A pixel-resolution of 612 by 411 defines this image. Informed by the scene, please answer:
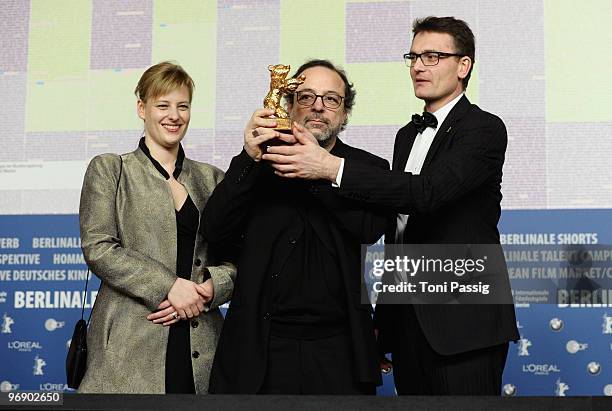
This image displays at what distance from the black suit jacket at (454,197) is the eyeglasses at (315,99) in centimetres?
27

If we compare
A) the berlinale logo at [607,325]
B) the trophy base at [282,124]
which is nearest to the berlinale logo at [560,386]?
the berlinale logo at [607,325]

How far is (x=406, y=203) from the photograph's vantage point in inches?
91.0

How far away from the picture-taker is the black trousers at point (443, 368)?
2.30m

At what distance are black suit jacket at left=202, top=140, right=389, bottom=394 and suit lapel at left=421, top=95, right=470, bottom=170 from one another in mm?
169

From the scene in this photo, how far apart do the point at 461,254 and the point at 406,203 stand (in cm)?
21

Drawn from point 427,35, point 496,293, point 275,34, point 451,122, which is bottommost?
point 496,293

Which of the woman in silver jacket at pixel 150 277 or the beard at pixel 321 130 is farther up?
the beard at pixel 321 130

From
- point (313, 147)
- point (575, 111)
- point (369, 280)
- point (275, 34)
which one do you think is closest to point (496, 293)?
point (313, 147)

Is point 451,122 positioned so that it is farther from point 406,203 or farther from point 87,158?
point 87,158

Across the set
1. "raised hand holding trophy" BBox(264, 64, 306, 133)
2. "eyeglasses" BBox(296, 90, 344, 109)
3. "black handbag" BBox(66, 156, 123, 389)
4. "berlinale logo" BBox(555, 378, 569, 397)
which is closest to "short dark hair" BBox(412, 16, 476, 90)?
"eyeglasses" BBox(296, 90, 344, 109)

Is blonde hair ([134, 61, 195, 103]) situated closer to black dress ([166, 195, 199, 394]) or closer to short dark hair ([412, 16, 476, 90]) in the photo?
black dress ([166, 195, 199, 394])

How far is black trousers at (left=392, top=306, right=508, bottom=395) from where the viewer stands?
230 cm

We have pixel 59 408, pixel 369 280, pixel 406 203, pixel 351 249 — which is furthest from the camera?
pixel 369 280

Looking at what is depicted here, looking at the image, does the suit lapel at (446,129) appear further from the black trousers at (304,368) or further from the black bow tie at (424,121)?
the black trousers at (304,368)
